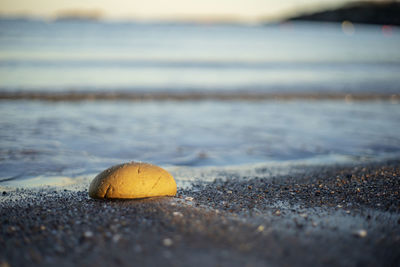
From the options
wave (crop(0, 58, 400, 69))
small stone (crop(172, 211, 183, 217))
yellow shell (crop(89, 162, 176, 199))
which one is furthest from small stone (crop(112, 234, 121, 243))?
wave (crop(0, 58, 400, 69))

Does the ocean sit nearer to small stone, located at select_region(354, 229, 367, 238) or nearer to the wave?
the wave

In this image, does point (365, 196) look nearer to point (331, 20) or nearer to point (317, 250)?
point (317, 250)

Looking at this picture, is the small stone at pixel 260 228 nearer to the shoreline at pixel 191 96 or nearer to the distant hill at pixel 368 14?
the shoreline at pixel 191 96

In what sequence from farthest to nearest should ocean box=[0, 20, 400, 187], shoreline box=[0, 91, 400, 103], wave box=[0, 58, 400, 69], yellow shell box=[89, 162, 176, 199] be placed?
wave box=[0, 58, 400, 69] < shoreline box=[0, 91, 400, 103] < ocean box=[0, 20, 400, 187] < yellow shell box=[89, 162, 176, 199]

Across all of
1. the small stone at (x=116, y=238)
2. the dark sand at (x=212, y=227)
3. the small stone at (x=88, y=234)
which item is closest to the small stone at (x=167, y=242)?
the dark sand at (x=212, y=227)

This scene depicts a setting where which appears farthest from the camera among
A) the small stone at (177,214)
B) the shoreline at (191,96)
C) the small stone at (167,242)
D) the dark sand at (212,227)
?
the shoreline at (191,96)

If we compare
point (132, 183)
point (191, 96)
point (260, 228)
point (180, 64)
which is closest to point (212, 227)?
point (260, 228)
